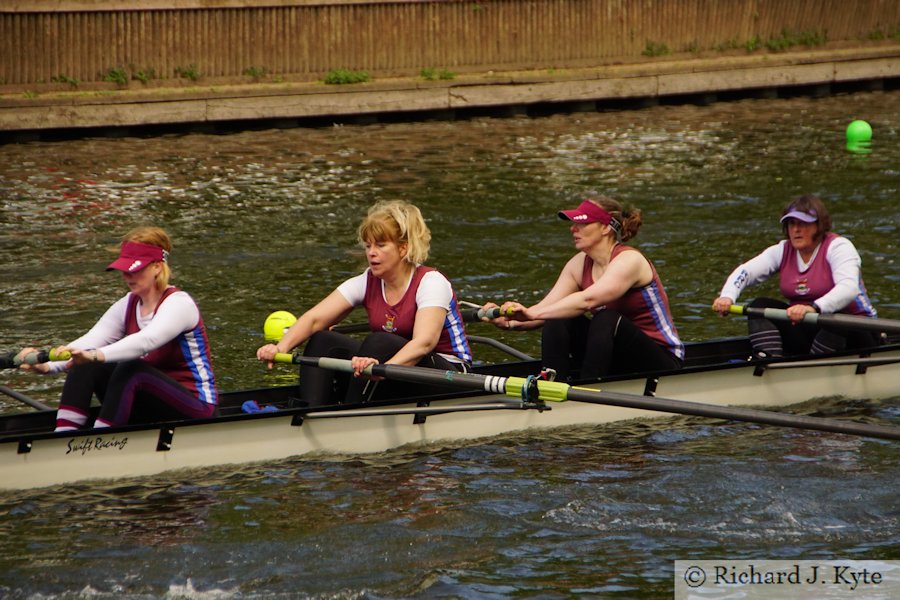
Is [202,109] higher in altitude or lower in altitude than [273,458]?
higher

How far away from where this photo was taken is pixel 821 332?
9.49 meters

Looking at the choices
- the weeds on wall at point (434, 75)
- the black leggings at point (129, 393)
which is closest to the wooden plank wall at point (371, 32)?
the weeds on wall at point (434, 75)

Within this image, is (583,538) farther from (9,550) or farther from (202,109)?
(202,109)

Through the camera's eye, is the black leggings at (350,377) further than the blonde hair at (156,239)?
Yes

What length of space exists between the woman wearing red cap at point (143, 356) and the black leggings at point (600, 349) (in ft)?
7.75

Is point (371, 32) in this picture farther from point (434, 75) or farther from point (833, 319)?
point (833, 319)

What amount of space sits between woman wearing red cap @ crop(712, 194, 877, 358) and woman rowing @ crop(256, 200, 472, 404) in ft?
7.40

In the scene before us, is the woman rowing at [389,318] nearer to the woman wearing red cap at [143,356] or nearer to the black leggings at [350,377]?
the black leggings at [350,377]

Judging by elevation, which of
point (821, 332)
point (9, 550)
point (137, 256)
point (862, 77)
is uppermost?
point (862, 77)

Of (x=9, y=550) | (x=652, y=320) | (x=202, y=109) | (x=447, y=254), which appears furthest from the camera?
(x=202, y=109)

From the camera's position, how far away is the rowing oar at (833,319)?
8820 millimetres

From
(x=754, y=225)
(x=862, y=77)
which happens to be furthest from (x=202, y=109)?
(x=862, y=77)

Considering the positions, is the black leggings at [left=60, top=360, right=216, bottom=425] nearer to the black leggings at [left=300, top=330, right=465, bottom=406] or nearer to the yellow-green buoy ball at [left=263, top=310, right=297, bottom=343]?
the black leggings at [left=300, top=330, right=465, bottom=406]

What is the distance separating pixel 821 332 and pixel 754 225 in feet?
21.0
